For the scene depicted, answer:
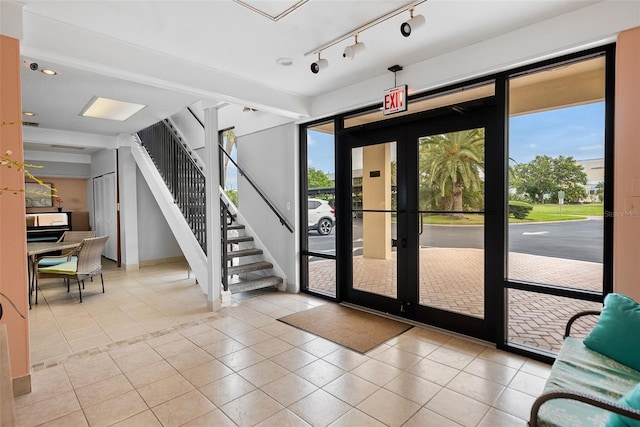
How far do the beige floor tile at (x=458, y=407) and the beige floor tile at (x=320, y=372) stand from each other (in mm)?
782

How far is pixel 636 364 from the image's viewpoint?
6.46 feet

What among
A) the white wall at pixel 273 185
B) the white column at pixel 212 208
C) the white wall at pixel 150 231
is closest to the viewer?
the white column at pixel 212 208

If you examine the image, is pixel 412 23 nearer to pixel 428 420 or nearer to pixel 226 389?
pixel 428 420

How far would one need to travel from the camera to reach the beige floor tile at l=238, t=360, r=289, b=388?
276 centimetres

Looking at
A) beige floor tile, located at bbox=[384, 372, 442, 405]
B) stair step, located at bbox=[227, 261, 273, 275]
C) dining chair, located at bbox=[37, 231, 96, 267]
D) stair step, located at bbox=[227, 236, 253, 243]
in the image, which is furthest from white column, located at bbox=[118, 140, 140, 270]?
beige floor tile, located at bbox=[384, 372, 442, 405]

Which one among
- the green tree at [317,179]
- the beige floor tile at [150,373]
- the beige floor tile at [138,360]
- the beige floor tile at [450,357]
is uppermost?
the green tree at [317,179]

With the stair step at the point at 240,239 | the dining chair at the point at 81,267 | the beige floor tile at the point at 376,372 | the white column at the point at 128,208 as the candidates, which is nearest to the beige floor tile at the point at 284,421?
the beige floor tile at the point at 376,372

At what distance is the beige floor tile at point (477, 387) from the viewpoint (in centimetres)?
A: 247

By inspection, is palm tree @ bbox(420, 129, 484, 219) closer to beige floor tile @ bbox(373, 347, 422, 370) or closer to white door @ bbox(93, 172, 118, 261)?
beige floor tile @ bbox(373, 347, 422, 370)

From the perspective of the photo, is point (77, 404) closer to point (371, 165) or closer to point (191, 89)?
point (191, 89)

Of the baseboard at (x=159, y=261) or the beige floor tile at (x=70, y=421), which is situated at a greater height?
the baseboard at (x=159, y=261)

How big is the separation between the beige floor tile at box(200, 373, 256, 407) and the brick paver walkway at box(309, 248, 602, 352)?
2.19 meters

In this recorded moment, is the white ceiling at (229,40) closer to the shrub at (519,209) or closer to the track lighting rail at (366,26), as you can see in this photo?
the track lighting rail at (366,26)

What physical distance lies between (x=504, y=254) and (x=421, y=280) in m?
1.00
